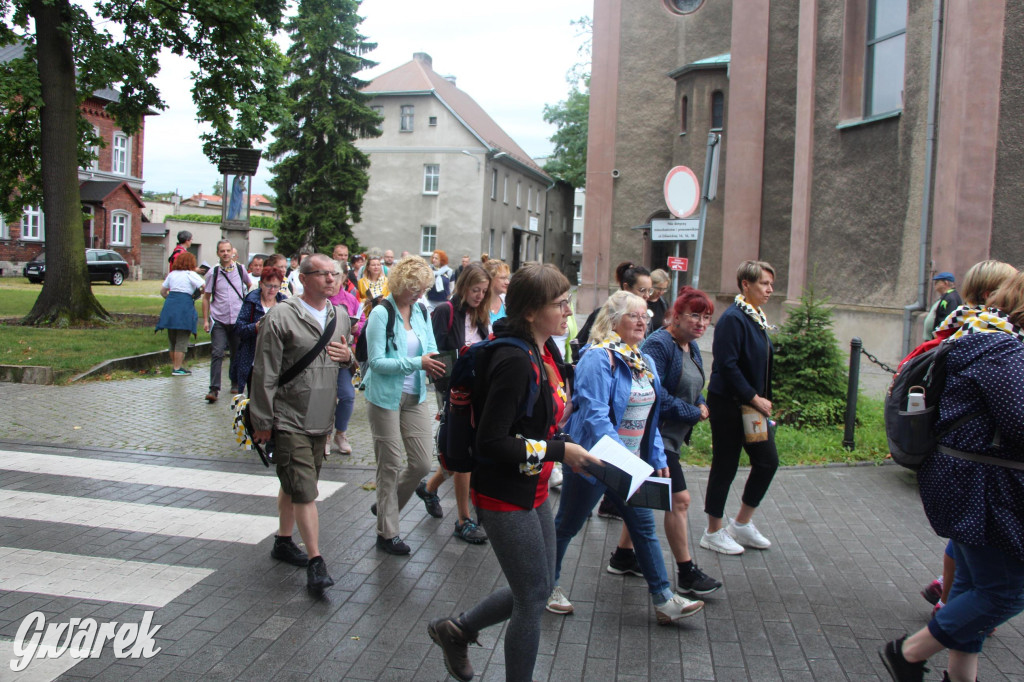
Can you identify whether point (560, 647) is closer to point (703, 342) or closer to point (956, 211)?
point (956, 211)

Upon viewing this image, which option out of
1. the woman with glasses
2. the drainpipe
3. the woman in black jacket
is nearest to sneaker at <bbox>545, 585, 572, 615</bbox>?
the woman in black jacket

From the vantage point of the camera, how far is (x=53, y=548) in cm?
526

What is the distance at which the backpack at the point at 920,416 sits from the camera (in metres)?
3.53

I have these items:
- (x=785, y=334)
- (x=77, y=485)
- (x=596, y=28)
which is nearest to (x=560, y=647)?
(x=77, y=485)

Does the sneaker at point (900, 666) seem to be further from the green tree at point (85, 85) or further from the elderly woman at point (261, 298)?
the green tree at point (85, 85)

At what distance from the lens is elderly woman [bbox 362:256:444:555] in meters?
5.38

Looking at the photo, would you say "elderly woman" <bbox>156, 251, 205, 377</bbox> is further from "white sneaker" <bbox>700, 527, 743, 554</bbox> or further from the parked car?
the parked car

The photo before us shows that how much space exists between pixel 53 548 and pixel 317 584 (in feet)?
6.44

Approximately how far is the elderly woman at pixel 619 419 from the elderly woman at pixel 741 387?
0.92 metres

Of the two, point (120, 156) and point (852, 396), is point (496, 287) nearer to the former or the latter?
point (852, 396)

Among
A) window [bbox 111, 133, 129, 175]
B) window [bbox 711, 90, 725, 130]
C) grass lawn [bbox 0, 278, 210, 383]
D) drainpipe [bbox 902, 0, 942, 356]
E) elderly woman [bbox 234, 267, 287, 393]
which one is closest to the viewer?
elderly woman [bbox 234, 267, 287, 393]

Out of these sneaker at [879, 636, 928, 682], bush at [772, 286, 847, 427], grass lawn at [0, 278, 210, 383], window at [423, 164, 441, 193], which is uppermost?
window at [423, 164, 441, 193]

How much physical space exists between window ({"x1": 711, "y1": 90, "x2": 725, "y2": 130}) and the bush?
1977 centimetres

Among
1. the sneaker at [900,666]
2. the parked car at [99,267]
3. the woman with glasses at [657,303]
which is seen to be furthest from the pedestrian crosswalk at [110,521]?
the parked car at [99,267]
